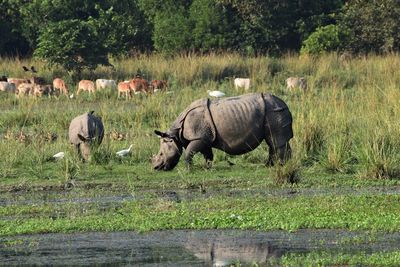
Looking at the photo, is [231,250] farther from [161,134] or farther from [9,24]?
[9,24]

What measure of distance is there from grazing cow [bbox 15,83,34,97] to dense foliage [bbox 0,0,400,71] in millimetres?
6331

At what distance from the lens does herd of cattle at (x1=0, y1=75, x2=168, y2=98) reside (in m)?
26.5

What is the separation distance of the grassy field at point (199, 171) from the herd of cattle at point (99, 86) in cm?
32

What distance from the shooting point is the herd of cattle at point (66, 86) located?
26.5 m

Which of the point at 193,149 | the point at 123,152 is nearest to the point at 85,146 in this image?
the point at 123,152

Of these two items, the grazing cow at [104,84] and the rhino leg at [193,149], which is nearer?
the rhino leg at [193,149]

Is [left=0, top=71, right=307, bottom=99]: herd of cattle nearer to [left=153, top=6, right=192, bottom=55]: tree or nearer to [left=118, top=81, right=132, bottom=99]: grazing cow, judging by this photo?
[left=118, top=81, right=132, bottom=99]: grazing cow

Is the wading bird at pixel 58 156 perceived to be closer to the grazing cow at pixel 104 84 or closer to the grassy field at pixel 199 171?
the grassy field at pixel 199 171

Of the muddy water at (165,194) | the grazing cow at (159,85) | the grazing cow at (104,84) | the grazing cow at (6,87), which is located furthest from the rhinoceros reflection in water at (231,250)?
the grazing cow at (6,87)

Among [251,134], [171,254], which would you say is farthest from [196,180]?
[171,254]

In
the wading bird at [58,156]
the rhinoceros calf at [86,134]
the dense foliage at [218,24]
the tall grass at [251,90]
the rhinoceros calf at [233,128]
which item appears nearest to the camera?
the rhinoceros calf at [233,128]

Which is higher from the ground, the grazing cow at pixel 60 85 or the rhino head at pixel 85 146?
the rhino head at pixel 85 146

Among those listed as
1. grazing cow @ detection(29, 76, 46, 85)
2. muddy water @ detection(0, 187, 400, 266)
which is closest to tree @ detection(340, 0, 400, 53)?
grazing cow @ detection(29, 76, 46, 85)

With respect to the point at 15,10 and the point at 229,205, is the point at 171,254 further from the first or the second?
the point at 15,10
